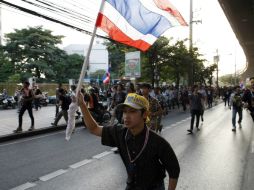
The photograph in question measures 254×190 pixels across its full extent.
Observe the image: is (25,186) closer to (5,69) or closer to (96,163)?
(96,163)

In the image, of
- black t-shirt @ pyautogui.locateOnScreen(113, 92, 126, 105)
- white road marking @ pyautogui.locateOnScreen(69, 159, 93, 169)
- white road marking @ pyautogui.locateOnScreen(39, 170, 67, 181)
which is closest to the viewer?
white road marking @ pyautogui.locateOnScreen(39, 170, 67, 181)

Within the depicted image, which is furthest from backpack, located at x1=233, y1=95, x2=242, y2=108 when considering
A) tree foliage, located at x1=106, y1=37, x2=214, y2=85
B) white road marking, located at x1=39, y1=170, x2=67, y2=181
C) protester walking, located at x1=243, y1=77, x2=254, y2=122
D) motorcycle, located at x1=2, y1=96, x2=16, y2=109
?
motorcycle, located at x1=2, y1=96, x2=16, y2=109

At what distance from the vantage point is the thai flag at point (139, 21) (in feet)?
14.9

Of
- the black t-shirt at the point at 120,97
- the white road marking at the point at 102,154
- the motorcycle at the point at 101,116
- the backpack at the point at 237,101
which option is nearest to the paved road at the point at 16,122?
the motorcycle at the point at 101,116

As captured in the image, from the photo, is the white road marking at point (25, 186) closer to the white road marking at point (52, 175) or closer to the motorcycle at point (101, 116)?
the white road marking at point (52, 175)

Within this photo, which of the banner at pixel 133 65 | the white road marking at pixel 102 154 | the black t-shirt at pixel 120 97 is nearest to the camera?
the white road marking at pixel 102 154

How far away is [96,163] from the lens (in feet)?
23.9

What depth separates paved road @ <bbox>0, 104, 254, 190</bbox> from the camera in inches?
226

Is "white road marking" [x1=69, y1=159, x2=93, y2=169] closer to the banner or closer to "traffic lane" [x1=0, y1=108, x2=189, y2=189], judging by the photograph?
"traffic lane" [x1=0, y1=108, x2=189, y2=189]

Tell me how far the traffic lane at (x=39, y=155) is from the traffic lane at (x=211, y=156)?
7.55ft

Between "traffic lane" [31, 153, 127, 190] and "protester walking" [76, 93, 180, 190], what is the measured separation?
3.04 metres

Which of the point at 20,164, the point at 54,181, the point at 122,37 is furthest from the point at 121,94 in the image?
the point at 122,37

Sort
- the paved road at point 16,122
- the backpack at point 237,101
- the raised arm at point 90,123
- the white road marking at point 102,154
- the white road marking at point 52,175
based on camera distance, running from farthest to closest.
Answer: the backpack at point 237,101 < the paved road at point 16,122 < the white road marking at point 102,154 < the white road marking at point 52,175 < the raised arm at point 90,123

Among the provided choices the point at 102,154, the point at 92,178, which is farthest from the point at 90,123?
the point at 102,154
